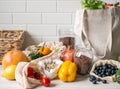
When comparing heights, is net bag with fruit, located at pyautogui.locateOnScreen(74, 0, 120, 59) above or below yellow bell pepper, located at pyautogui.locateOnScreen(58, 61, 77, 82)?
above

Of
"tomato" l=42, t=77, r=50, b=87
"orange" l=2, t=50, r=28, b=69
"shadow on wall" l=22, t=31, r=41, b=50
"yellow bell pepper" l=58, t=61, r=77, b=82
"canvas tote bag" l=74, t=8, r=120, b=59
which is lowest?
"tomato" l=42, t=77, r=50, b=87

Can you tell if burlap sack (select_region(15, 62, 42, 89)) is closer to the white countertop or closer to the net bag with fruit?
the white countertop

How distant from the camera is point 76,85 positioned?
90 centimetres

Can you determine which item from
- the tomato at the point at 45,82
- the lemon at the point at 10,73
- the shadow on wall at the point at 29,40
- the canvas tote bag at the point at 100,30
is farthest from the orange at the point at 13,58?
the shadow on wall at the point at 29,40

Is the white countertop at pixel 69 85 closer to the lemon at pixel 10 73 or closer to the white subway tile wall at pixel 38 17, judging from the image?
the lemon at pixel 10 73

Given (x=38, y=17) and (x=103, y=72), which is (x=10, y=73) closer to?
(x=103, y=72)

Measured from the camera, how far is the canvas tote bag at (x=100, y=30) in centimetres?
108

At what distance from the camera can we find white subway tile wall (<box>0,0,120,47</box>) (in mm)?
1456

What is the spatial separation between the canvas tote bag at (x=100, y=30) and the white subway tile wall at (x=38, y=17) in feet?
1.16

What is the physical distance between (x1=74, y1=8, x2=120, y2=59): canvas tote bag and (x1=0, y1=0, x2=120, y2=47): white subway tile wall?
1.16 ft

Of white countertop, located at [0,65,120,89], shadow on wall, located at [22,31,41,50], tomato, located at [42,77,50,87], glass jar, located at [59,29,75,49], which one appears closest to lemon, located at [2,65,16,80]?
white countertop, located at [0,65,120,89]

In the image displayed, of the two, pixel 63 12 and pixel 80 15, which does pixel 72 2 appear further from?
pixel 80 15

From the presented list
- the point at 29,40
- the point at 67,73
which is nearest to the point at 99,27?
the point at 67,73

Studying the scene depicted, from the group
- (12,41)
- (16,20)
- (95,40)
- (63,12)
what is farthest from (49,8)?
(95,40)
